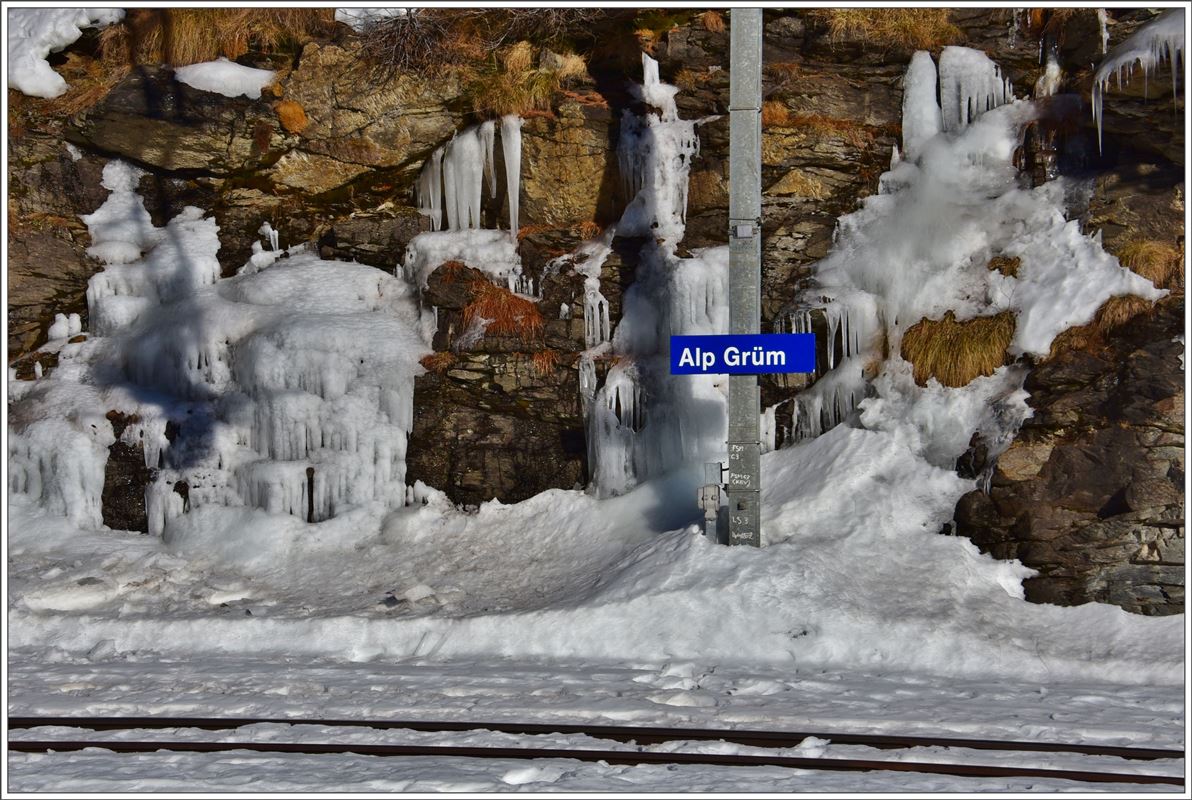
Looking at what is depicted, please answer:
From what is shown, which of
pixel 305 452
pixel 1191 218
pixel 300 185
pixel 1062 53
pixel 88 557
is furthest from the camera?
pixel 300 185

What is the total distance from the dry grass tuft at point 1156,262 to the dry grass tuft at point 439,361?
7.52 m

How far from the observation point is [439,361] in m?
12.4

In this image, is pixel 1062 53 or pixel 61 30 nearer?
pixel 1062 53

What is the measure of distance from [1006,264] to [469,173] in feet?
22.8

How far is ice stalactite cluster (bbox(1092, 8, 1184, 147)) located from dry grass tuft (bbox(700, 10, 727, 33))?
477cm

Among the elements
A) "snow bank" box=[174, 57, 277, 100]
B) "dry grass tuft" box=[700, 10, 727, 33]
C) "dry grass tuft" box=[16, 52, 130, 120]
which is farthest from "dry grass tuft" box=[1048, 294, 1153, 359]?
"dry grass tuft" box=[16, 52, 130, 120]

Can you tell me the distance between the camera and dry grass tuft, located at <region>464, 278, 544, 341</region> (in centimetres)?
1242

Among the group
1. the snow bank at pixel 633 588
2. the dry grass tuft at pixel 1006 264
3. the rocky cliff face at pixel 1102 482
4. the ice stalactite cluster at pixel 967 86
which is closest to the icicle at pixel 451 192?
the snow bank at pixel 633 588

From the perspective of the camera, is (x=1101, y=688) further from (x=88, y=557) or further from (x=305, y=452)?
(x=88, y=557)

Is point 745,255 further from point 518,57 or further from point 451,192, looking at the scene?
point 518,57

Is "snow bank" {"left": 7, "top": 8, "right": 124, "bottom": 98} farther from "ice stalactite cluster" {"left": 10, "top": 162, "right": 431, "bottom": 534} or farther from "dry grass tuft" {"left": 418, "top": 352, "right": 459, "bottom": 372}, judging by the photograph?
"dry grass tuft" {"left": 418, "top": 352, "right": 459, "bottom": 372}

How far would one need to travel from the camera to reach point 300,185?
47.0 ft

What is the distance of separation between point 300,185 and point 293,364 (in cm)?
346

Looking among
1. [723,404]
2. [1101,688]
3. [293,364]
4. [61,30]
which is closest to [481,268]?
[293,364]
